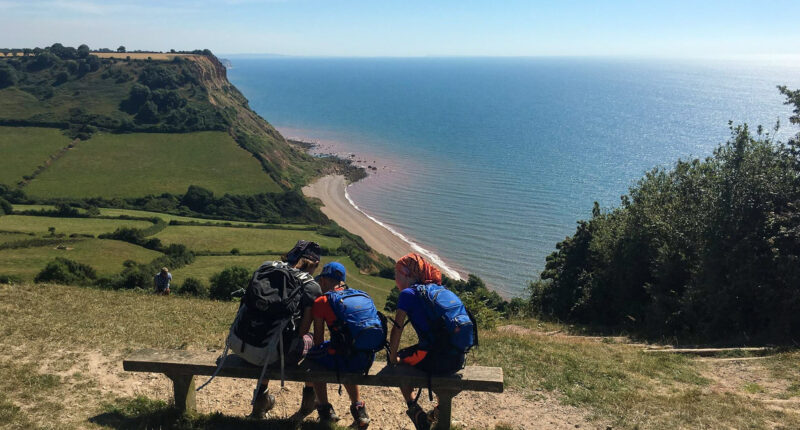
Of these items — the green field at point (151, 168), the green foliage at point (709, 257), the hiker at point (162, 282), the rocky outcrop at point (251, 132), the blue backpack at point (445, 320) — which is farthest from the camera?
the rocky outcrop at point (251, 132)

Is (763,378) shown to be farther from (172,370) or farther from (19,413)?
(19,413)

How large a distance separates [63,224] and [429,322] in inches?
2074

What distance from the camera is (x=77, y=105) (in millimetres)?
103750

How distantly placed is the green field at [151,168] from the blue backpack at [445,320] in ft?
236

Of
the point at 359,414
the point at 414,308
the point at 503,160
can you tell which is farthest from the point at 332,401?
the point at 503,160

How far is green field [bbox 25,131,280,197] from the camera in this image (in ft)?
231

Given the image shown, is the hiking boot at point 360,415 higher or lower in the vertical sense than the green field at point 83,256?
higher

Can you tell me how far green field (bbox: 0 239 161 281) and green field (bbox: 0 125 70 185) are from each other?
34.6 meters

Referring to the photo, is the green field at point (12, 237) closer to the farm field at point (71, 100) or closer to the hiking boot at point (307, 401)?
the hiking boot at point (307, 401)

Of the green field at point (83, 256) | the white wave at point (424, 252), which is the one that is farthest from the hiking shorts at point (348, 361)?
the white wave at point (424, 252)

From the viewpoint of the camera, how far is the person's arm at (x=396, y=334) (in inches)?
264

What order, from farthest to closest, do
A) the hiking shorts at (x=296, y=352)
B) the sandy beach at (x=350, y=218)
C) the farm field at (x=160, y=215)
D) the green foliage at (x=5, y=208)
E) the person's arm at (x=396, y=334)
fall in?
the sandy beach at (x=350, y=218) → the farm field at (x=160, y=215) → the green foliage at (x=5, y=208) → the hiking shorts at (x=296, y=352) → the person's arm at (x=396, y=334)

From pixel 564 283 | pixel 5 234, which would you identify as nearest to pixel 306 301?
pixel 564 283

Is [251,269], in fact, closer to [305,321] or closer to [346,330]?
[305,321]
